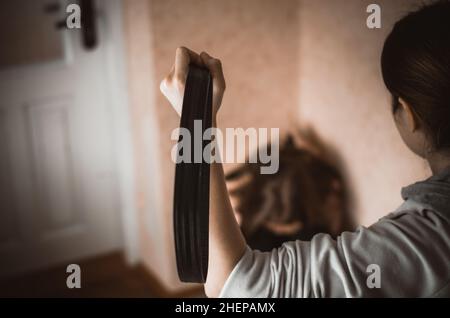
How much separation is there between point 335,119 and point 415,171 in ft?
2.69

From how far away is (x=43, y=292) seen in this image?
7.06 feet

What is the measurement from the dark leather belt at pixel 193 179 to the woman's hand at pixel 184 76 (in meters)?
0.01

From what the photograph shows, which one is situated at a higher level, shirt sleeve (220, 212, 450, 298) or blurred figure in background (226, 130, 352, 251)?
shirt sleeve (220, 212, 450, 298)

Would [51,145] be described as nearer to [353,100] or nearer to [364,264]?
[353,100]

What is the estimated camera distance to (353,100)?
1.74 m

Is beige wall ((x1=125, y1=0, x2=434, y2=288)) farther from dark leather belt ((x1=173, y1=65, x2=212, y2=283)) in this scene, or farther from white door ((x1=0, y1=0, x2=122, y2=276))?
dark leather belt ((x1=173, y1=65, x2=212, y2=283))

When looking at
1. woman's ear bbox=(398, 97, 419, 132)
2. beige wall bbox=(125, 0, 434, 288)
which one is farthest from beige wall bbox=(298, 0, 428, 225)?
woman's ear bbox=(398, 97, 419, 132)

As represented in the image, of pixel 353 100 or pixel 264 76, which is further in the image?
pixel 264 76

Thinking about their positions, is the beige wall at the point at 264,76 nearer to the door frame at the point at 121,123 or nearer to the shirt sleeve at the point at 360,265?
the door frame at the point at 121,123

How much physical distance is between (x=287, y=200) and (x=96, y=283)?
28.3 inches

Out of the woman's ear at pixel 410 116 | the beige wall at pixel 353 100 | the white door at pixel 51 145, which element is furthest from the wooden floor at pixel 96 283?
the woman's ear at pixel 410 116

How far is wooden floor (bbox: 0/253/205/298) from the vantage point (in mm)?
2145

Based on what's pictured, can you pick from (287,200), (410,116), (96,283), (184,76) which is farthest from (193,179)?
(96,283)
